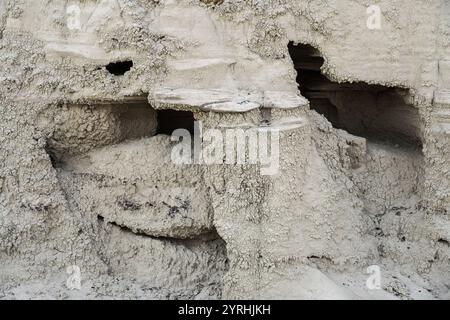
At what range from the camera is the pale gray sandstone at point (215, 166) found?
5.65ft

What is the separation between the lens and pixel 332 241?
Answer: 1.75 meters

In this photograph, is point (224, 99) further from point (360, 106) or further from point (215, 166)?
point (360, 106)

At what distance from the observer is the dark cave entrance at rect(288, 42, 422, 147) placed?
6.57ft

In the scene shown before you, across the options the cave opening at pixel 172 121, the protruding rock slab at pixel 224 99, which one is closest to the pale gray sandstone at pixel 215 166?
the protruding rock slab at pixel 224 99

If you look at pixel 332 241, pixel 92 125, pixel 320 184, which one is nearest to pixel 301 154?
pixel 320 184

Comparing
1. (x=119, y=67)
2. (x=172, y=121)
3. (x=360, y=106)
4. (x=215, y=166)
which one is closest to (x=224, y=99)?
(x=215, y=166)

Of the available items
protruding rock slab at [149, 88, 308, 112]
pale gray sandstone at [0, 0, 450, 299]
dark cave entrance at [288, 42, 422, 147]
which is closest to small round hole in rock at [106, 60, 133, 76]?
pale gray sandstone at [0, 0, 450, 299]

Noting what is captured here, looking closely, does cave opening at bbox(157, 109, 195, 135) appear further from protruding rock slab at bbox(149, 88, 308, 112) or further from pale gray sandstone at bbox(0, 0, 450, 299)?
Answer: protruding rock slab at bbox(149, 88, 308, 112)

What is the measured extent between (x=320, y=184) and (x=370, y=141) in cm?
45

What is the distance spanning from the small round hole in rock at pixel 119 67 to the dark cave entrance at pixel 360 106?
0.56m

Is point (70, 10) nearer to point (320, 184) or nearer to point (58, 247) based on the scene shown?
point (58, 247)

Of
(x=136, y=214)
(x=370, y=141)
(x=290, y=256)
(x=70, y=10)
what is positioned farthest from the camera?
(x=370, y=141)

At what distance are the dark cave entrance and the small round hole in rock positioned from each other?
561mm

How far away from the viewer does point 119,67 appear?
189cm
